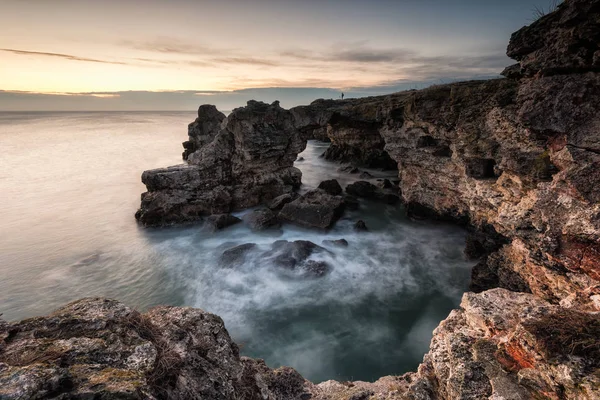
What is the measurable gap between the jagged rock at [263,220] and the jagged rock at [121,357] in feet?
45.8

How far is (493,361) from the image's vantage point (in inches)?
190

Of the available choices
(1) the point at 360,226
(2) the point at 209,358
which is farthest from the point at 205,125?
(2) the point at 209,358

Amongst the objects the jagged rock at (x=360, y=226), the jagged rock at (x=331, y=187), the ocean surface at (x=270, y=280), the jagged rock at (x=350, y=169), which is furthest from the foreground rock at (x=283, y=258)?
the jagged rock at (x=350, y=169)

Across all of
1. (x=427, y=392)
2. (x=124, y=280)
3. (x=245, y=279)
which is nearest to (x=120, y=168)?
(x=124, y=280)

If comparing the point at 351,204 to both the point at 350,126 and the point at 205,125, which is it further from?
the point at 205,125

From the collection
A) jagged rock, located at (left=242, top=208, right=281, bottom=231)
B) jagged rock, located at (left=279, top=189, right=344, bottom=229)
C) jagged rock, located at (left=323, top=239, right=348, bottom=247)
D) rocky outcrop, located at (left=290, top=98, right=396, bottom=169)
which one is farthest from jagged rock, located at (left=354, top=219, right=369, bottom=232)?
rocky outcrop, located at (left=290, top=98, right=396, bottom=169)

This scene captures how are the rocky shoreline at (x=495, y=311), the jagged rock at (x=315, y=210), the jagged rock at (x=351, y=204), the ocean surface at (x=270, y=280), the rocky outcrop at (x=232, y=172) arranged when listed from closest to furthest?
the rocky shoreline at (x=495, y=311), the ocean surface at (x=270, y=280), the jagged rock at (x=315, y=210), the rocky outcrop at (x=232, y=172), the jagged rock at (x=351, y=204)

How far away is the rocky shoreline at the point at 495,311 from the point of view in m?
3.84

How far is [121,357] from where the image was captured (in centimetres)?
396

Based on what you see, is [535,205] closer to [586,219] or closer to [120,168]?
[586,219]

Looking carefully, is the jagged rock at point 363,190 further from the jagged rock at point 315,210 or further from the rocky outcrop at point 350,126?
the rocky outcrop at point 350,126

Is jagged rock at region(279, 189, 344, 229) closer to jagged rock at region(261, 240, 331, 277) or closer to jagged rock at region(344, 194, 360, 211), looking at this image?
jagged rock at region(344, 194, 360, 211)

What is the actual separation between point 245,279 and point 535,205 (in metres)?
12.3

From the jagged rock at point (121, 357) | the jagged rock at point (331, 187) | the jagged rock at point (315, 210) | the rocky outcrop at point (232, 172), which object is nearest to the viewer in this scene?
the jagged rock at point (121, 357)
